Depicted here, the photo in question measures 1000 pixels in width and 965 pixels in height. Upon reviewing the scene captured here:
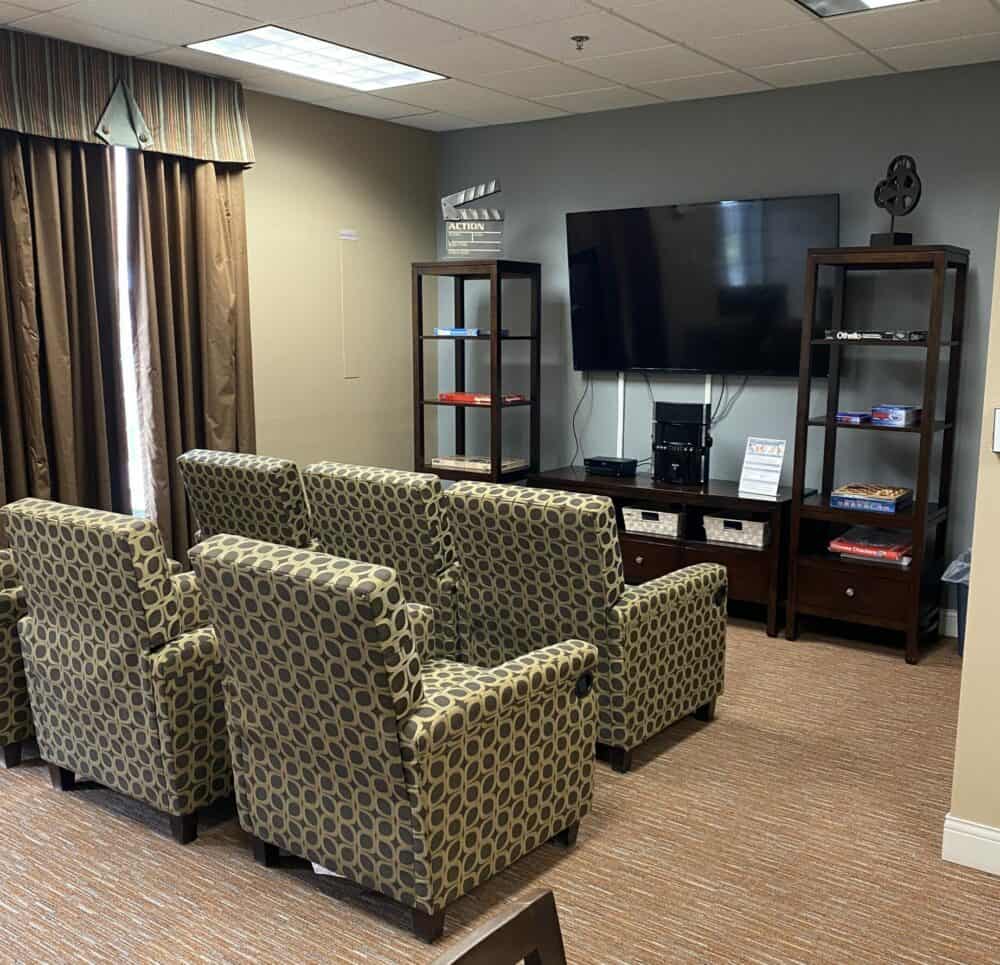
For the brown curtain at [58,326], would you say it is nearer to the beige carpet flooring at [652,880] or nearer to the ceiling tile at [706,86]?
the beige carpet flooring at [652,880]

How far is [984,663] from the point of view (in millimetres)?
2623

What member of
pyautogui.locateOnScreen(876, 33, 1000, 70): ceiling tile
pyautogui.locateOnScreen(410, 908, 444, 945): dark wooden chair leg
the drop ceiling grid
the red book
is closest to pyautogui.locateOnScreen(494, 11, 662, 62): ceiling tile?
the drop ceiling grid

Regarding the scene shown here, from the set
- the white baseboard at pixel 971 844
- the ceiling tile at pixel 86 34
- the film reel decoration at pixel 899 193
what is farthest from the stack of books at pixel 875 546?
the ceiling tile at pixel 86 34

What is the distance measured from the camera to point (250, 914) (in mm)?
2480

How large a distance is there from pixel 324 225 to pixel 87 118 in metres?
1.52

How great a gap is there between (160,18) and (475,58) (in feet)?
4.24

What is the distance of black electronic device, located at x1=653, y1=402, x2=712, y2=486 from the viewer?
5.05 metres

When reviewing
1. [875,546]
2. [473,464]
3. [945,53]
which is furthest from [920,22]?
[473,464]

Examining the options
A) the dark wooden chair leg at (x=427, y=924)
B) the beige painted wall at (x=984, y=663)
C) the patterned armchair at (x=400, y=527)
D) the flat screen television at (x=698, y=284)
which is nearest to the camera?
the dark wooden chair leg at (x=427, y=924)

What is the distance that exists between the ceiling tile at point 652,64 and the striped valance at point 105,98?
1709 mm

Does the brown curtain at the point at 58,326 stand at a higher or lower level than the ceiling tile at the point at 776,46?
lower

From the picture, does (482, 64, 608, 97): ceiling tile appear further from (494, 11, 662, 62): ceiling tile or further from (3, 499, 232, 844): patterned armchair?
(3, 499, 232, 844): patterned armchair

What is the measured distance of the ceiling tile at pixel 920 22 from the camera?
3.59m

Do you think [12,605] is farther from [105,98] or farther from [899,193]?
[899,193]
